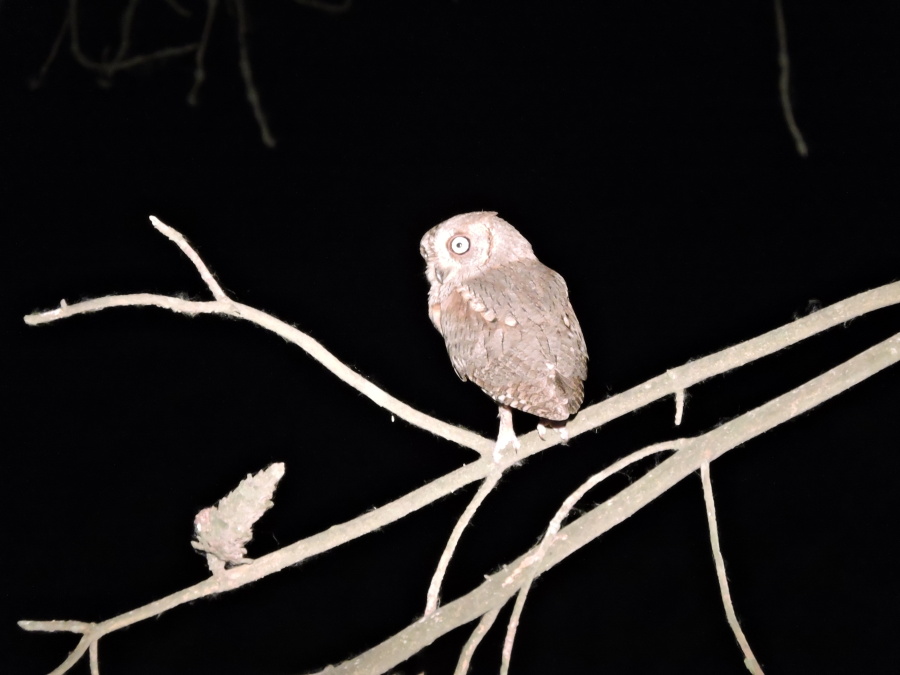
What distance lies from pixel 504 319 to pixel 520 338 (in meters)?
0.03

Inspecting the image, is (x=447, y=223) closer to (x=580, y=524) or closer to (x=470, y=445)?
(x=470, y=445)

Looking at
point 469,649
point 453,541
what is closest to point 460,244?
point 453,541

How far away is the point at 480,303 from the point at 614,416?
0.20m

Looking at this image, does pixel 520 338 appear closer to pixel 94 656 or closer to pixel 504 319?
pixel 504 319

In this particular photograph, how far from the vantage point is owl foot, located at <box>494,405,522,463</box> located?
3.47 ft

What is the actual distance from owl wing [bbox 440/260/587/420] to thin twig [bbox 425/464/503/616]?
9cm

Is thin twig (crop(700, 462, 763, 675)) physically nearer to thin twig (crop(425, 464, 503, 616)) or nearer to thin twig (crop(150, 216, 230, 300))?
thin twig (crop(425, 464, 503, 616))

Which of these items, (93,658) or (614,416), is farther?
(614,416)

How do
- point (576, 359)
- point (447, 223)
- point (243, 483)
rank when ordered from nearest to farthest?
point (243, 483)
point (576, 359)
point (447, 223)

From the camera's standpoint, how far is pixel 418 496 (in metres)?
0.99

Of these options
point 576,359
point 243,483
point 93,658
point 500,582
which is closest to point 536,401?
point 576,359

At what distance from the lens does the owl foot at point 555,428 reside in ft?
3.47

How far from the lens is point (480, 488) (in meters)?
1.03

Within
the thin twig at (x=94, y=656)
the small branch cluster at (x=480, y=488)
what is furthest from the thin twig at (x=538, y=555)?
the thin twig at (x=94, y=656)
